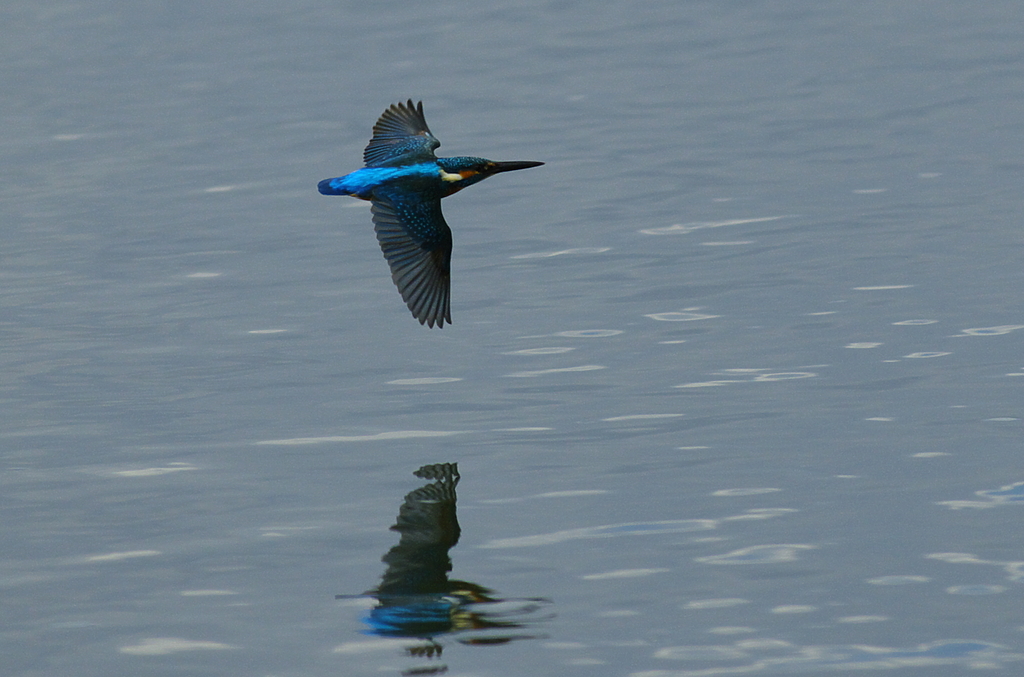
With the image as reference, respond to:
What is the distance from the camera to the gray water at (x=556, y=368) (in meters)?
6.76

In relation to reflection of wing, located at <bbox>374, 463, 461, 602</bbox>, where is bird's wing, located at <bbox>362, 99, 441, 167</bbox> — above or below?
above

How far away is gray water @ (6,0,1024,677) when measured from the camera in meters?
6.76

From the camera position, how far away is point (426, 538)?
755 centimetres

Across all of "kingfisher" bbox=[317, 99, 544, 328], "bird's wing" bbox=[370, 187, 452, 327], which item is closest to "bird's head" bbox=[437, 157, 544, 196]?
"kingfisher" bbox=[317, 99, 544, 328]

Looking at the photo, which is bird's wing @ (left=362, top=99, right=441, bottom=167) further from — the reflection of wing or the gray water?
the reflection of wing

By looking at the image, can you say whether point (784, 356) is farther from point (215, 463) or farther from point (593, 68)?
point (593, 68)

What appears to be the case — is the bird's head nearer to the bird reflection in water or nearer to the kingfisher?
the kingfisher

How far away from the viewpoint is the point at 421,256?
1035cm

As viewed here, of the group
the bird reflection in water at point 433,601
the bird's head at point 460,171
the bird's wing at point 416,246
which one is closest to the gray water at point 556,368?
the bird reflection in water at point 433,601

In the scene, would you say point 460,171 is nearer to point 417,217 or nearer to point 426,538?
point 417,217

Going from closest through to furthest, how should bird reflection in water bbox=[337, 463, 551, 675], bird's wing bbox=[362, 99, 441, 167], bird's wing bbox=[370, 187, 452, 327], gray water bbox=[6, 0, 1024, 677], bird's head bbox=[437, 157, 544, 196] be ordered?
1. bird reflection in water bbox=[337, 463, 551, 675]
2. gray water bbox=[6, 0, 1024, 677]
3. bird's wing bbox=[370, 187, 452, 327]
4. bird's head bbox=[437, 157, 544, 196]
5. bird's wing bbox=[362, 99, 441, 167]

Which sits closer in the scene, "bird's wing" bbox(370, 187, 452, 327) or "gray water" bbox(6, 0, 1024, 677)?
"gray water" bbox(6, 0, 1024, 677)

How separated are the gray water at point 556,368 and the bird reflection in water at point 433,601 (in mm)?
60

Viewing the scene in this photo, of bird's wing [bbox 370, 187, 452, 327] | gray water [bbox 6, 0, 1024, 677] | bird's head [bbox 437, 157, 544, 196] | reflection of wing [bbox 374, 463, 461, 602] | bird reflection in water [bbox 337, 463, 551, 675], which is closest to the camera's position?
bird reflection in water [bbox 337, 463, 551, 675]
